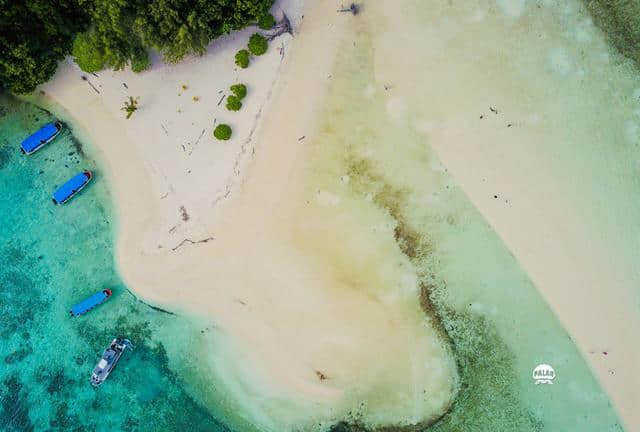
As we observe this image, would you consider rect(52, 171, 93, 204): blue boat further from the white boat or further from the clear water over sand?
the clear water over sand

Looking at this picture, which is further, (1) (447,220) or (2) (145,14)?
(1) (447,220)

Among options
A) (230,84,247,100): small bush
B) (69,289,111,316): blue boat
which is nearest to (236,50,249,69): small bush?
(230,84,247,100): small bush

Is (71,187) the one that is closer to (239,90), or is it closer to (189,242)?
(189,242)

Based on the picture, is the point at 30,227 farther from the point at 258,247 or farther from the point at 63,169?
the point at 258,247

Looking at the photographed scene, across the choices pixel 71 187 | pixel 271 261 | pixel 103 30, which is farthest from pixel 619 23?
pixel 71 187

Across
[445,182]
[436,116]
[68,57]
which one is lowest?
[445,182]

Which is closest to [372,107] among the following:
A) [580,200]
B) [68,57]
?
[580,200]
